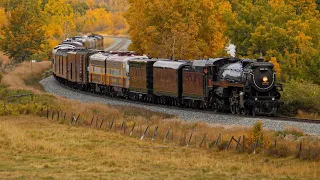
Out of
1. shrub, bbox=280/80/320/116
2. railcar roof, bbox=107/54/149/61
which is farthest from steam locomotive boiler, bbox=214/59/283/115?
railcar roof, bbox=107/54/149/61

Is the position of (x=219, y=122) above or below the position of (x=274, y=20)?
below

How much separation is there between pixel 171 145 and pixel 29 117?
13250 mm

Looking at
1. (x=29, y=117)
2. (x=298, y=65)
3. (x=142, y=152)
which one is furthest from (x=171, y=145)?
(x=298, y=65)

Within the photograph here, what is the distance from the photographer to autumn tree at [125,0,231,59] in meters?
72.5

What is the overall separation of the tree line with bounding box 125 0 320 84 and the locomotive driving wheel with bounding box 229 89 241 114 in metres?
18.9

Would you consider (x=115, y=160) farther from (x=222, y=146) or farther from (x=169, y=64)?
(x=169, y=64)

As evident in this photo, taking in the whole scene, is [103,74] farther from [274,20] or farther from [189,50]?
[274,20]

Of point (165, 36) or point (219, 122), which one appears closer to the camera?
point (219, 122)

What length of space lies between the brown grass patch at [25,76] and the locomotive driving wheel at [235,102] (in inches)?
910

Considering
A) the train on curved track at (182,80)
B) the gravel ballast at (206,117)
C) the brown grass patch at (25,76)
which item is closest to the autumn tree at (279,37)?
the train on curved track at (182,80)

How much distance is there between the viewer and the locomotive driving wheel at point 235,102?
43.3m

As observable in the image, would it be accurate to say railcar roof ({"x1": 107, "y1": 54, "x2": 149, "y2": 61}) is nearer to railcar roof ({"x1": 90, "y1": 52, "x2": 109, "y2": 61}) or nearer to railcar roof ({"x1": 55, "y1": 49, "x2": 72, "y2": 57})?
railcar roof ({"x1": 90, "y1": 52, "x2": 109, "y2": 61})

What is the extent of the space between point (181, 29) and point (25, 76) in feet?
61.8

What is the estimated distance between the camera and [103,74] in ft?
209
